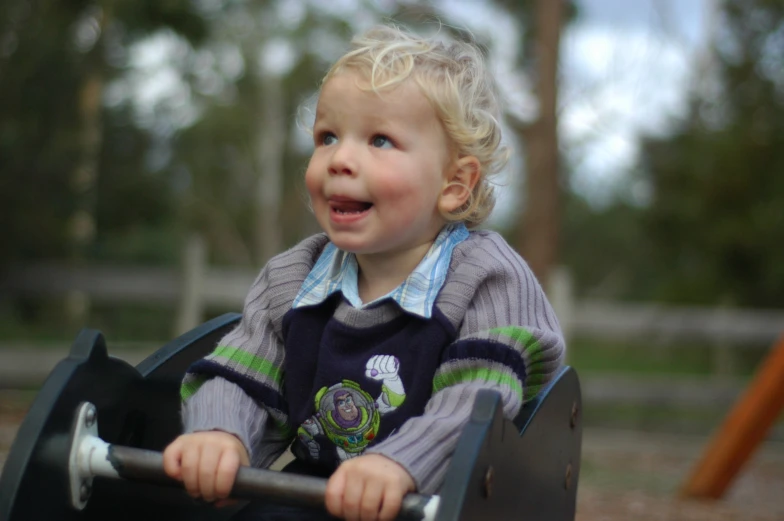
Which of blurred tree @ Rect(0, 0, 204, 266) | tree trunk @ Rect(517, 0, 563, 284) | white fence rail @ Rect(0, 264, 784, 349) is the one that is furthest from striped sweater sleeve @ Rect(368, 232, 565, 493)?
white fence rail @ Rect(0, 264, 784, 349)

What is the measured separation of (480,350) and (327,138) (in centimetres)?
48

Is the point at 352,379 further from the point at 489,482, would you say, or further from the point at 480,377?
the point at 489,482

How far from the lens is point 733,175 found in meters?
11.4

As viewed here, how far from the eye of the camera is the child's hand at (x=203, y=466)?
1444mm

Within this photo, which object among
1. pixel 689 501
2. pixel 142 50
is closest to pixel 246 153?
pixel 142 50

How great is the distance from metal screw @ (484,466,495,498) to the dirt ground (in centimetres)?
188

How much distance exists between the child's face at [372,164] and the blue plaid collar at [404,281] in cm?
8

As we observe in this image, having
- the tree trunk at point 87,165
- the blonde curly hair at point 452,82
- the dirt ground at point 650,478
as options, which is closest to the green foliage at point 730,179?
the dirt ground at point 650,478

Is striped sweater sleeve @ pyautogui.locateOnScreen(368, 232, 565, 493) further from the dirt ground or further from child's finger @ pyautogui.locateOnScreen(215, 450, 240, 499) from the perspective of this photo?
the dirt ground

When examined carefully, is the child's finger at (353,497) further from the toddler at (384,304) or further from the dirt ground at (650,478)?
the dirt ground at (650,478)

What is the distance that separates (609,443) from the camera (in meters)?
6.54

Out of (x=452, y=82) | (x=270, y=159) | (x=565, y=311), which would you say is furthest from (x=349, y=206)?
(x=270, y=159)

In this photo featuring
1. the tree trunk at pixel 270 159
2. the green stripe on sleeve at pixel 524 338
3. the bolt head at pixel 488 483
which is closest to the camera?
the bolt head at pixel 488 483

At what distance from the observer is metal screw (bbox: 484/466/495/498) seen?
1.35m
